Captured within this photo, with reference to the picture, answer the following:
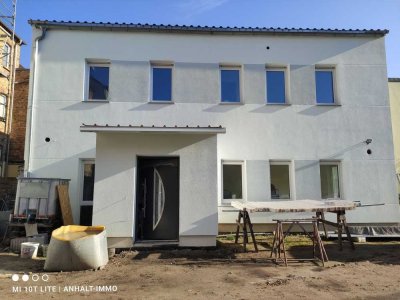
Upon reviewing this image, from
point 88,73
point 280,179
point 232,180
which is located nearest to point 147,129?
point 232,180

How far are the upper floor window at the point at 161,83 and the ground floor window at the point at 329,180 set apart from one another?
231 inches

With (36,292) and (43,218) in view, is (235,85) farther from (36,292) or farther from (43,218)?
(36,292)

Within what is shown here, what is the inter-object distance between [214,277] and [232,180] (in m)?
5.28

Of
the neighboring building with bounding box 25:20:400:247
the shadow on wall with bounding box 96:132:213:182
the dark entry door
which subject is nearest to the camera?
the shadow on wall with bounding box 96:132:213:182

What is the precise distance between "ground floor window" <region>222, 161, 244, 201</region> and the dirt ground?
2.67 meters

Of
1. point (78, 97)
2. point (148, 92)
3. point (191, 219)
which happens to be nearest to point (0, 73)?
point (78, 97)

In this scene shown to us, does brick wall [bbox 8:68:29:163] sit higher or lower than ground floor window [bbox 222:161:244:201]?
higher

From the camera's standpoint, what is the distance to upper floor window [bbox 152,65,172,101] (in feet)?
39.8

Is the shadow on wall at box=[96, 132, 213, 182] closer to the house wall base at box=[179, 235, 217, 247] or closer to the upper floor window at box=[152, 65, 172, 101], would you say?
the house wall base at box=[179, 235, 217, 247]

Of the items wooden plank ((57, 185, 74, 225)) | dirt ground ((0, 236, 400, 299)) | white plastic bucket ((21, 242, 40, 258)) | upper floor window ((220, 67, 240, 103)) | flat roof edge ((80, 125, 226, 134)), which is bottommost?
dirt ground ((0, 236, 400, 299))

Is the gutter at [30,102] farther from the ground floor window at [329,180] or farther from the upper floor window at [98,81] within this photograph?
the ground floor window at [329,180]

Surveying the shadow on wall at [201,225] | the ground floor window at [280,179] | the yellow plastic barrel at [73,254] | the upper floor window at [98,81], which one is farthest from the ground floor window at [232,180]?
the yellow plastic barrel at [73,254]

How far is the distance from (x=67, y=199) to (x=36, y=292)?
4.85m

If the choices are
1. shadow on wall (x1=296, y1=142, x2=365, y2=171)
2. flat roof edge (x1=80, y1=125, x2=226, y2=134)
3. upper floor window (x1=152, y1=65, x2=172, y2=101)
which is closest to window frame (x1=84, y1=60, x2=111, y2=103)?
upper floor window (x1=152, y1=65, x2=172, y2=101)
